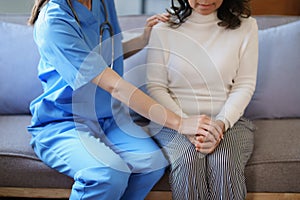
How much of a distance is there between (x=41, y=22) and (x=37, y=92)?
475 mm

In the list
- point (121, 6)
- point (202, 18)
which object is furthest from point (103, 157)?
point (121, 6)

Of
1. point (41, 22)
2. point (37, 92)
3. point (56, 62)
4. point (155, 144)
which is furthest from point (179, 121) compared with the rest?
point (37, 92)

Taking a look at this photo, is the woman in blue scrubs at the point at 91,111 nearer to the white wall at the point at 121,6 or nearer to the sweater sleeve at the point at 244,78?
the sweater sleeve at the point at 244,78

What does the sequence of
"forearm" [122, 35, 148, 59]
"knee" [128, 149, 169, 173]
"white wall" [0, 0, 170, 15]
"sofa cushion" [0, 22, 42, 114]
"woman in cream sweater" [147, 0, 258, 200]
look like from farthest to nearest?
"white wall" [0, 0, 170, 15], "sofa cushion" [0, 22, 42, 114], "forearm" [122, 35, 148, 59], "woman in cream sweater" [147, 0, 258, 200], "knee" [128, 149, 169, 173]

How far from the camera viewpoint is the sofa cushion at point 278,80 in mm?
1822

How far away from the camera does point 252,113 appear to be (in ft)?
6.05

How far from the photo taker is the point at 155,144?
1.60 meters

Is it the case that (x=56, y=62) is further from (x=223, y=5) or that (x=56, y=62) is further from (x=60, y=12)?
(x=223, y=5)

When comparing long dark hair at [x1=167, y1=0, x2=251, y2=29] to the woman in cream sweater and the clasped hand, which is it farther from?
the clasped hand

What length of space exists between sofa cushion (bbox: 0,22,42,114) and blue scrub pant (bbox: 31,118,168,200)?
313 millimetres

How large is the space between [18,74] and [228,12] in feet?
2.78

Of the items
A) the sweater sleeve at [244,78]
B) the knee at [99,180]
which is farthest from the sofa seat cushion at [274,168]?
the knee at [99,180]

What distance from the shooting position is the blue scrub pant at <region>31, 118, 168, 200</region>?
141cm

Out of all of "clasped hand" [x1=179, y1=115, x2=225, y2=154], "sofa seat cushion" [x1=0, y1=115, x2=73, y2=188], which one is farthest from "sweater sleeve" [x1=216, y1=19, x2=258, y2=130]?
"sofa seat cushion" [x1=0, y1=115, x2=73, y2=188]
